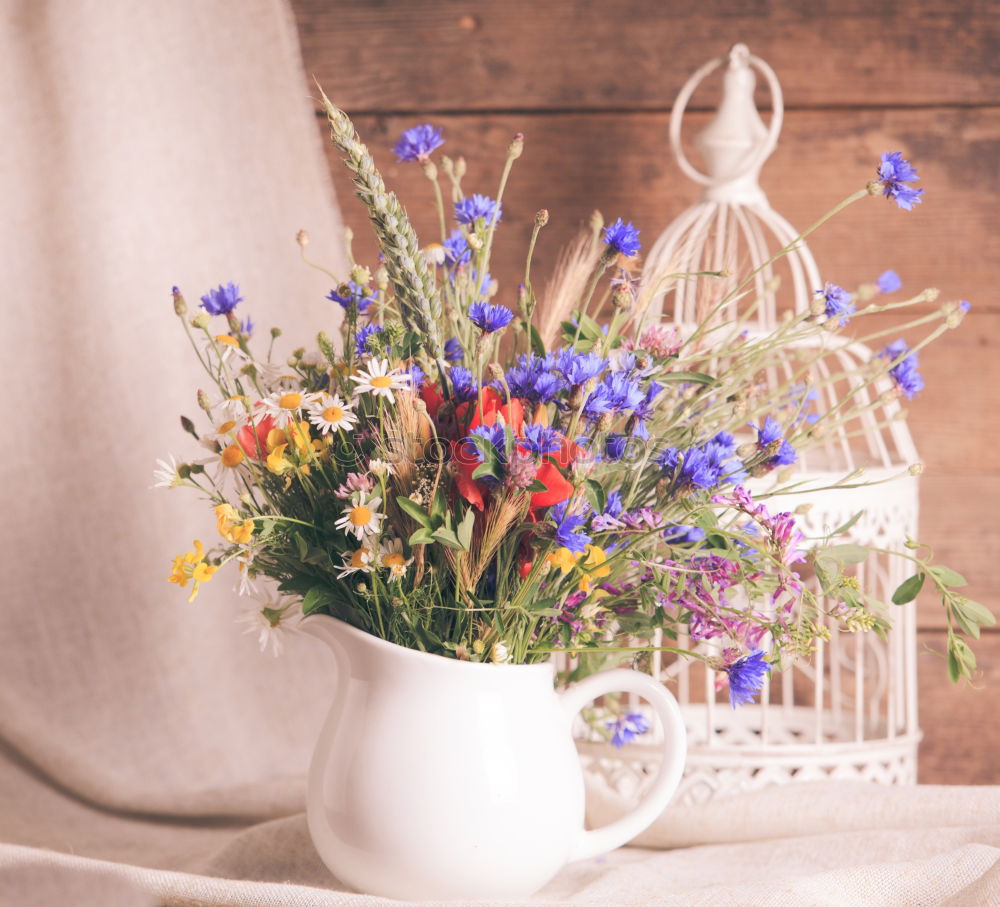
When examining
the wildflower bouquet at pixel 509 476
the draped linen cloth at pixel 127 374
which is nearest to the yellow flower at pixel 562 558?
the wildflower bouquet at pixel 509 476

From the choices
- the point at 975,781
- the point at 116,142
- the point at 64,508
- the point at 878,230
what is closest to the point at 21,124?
the point at 116,142

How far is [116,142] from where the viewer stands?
1.04 metres

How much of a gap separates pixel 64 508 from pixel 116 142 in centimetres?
35

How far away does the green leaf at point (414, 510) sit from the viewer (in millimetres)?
547

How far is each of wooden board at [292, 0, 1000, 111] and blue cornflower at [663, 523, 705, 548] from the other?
0.65 meters

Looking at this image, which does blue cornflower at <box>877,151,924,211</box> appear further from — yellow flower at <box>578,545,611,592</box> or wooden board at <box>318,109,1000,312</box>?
wooden board at <box>318,109,1000,312</box>

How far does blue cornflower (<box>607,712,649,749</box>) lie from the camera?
757mm

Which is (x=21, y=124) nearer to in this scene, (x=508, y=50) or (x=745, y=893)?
(x=508, y=50)

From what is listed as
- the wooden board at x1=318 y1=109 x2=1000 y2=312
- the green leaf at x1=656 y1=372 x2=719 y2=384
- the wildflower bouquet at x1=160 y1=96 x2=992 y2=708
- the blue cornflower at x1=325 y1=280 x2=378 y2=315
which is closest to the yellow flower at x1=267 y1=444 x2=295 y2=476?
the wildflower bouquet at x1=160 y1=96 x2=992 y2=708

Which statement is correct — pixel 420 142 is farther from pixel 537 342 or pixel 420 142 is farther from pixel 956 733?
pixel 956 733

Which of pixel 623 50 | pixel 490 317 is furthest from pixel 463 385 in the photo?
pixel 623 50

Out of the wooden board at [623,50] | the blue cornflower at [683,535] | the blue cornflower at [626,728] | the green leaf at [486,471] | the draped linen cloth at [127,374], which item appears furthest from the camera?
the wooden board at [623,50]

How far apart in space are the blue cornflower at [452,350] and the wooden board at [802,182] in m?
0.55

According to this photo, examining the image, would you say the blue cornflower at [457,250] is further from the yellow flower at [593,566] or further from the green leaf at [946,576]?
the green leaf at [946,576]
